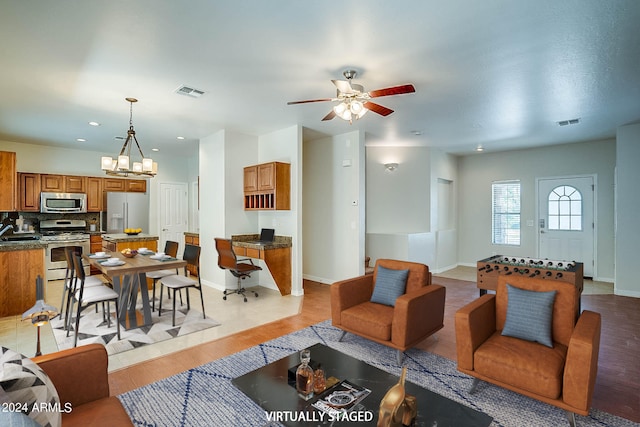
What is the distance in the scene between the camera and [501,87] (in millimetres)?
3549

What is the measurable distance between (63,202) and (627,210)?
10348 millimetres

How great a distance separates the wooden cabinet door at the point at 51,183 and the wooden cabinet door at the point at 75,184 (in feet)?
0.27

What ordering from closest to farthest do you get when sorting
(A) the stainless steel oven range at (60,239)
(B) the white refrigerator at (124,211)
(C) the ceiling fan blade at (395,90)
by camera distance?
(C) the ceiling fan blade at (395,90) → (A) the stainless steel oven range at (60,239) → (B) the white refrigerator at (124,211)

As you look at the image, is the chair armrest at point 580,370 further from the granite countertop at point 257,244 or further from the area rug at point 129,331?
the granite countertop at point 257,244

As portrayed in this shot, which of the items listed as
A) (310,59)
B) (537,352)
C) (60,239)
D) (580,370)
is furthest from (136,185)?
(580,370)

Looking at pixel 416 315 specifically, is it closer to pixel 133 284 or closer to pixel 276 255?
pixel 276 255

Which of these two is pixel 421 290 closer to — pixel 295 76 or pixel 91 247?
pixel 295 76

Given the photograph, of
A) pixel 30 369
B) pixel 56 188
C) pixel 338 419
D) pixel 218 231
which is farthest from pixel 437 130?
pixel 56 188

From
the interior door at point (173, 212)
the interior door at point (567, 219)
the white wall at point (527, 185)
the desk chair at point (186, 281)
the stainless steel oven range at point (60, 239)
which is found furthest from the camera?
the interior door at point (173, 212)

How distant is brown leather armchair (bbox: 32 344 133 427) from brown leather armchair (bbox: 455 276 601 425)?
2.18 metres

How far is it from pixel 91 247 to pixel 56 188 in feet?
4.57

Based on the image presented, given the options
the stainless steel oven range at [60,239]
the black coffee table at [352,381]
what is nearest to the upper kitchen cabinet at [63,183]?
the stainless steel oven range at [60,239]

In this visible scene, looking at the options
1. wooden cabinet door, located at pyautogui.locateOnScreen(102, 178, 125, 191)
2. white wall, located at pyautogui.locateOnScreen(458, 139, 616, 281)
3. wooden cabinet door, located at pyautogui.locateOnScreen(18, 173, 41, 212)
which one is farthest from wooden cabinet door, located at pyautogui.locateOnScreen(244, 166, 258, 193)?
white wall, located at pyautogui.locateOnScreen(458, 139, 616, 281)

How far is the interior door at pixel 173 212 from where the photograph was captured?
807 cm
